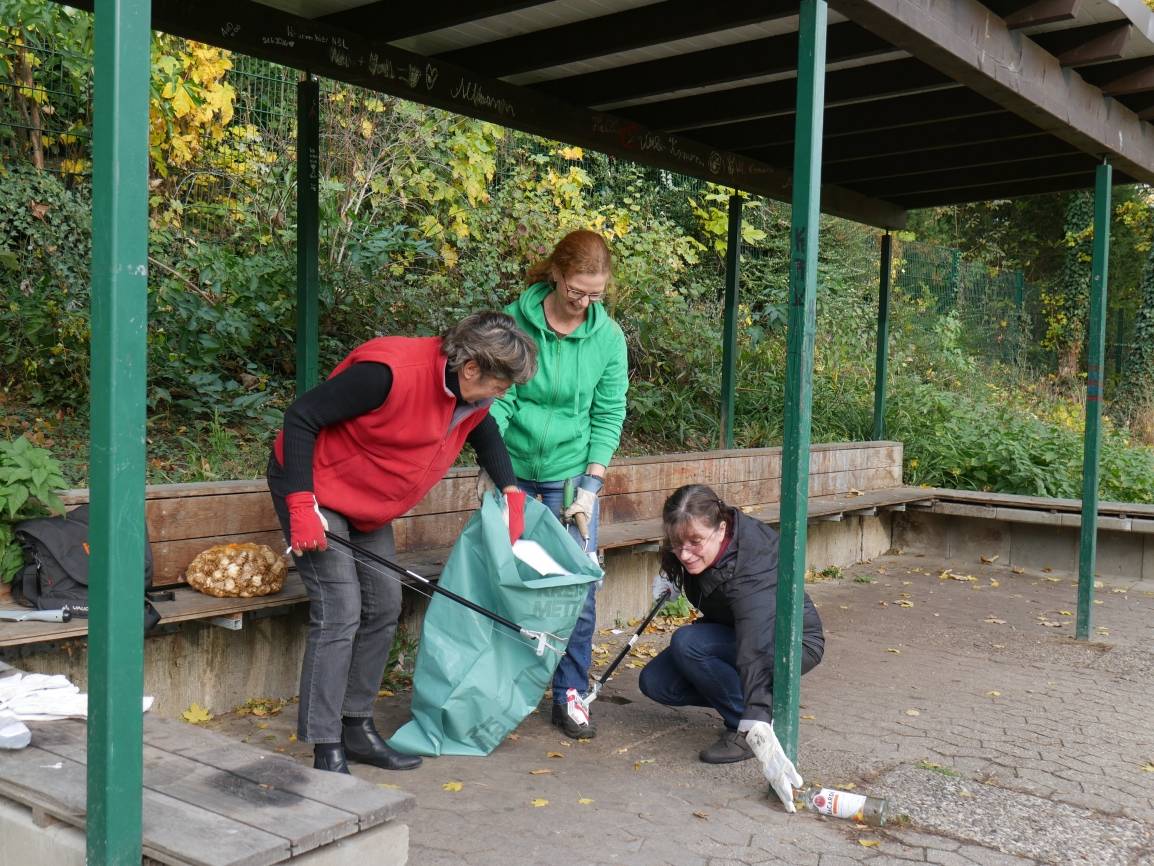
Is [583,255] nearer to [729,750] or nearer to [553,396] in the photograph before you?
[553,396]

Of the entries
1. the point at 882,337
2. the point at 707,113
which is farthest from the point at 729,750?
the point at 882,337

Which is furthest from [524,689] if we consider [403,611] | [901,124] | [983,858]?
[901,124]

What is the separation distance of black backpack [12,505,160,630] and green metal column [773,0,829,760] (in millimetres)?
2166

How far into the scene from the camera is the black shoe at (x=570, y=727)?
4.41 meters

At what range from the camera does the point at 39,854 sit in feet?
8.20

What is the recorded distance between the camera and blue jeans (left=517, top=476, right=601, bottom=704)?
4.44 metres

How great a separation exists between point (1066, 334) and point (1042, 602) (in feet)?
37.9

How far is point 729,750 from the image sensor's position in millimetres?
4180

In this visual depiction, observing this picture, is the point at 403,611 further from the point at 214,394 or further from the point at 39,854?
the point at 39,854

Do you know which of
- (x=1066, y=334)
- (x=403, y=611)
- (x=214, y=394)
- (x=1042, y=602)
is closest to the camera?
(x=403, y=611)

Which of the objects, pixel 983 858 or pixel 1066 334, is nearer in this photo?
pixel 983 858

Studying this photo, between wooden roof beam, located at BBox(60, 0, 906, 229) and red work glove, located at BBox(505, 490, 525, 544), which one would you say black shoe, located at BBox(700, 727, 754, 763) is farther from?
wooden roof beam, located at BBox(60, 0, 906, 229)

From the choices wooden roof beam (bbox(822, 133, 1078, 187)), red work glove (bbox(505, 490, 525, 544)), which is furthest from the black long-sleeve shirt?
wooden roof beam (bbox(822, 133, 1078, 187))

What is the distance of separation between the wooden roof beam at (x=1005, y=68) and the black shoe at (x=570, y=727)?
2.86 metres
